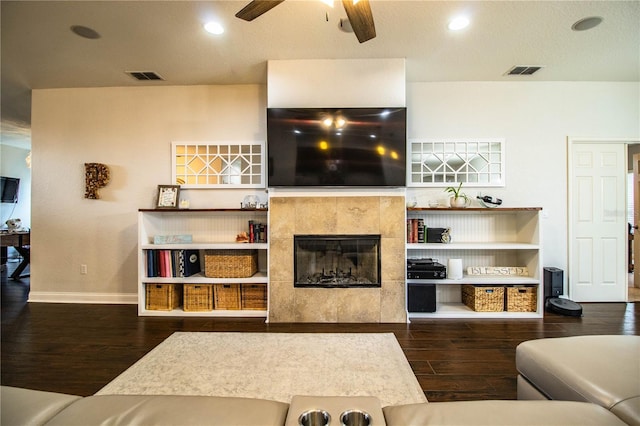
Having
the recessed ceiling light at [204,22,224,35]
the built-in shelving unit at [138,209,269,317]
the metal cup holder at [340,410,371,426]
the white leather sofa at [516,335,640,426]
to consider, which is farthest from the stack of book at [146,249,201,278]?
the white leather sofa at [516,335,640,426]

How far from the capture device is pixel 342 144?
322 cm

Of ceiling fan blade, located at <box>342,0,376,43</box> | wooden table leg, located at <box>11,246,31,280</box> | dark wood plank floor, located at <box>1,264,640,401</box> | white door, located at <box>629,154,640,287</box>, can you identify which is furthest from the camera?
wooden table leg, located at <box>11,246,31,280</box>

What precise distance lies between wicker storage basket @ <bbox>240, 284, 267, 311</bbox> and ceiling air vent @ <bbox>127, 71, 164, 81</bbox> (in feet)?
9.32

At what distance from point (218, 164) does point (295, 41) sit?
1823mm

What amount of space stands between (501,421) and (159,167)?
14.0 ft

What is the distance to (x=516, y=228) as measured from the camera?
370 cm

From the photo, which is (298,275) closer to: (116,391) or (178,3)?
(116,391)

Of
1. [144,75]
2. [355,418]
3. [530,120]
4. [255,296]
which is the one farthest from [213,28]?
[530,120]

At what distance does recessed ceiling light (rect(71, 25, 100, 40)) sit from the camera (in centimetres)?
266

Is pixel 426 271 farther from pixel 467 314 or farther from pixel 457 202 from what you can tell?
pixel 457 202

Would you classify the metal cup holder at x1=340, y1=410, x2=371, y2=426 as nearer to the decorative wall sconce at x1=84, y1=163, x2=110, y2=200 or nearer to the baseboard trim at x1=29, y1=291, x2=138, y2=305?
the baseboard trim at x1=29, y1=291, x2=138, y2=305

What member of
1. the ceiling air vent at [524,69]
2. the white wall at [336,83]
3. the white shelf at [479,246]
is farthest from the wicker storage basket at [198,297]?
the ceiling air vent at [524,69]

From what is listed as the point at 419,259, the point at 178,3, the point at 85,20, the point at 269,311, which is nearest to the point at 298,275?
the point at 269,311

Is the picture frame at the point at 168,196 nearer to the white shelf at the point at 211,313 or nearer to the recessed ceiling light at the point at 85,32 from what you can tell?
the white shelf at the point at 211,313
